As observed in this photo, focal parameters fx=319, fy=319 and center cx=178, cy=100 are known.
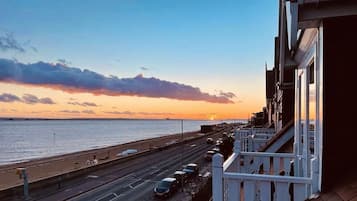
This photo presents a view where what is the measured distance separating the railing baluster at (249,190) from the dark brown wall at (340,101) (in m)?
0.75

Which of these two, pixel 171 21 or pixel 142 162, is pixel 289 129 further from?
pixel 142 162

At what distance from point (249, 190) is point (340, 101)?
1295 mm

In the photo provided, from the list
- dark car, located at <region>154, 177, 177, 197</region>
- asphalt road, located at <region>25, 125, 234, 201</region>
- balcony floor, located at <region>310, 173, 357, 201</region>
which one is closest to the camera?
balcony floor, located at <region>310, 173, 357, 201</region>

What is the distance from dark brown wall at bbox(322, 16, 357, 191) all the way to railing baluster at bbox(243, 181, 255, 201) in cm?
75

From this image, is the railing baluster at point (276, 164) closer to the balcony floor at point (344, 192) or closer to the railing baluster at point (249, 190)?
the railing baluster at point (249, 190)

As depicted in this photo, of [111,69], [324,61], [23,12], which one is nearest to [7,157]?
[111,69]

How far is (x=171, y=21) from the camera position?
27141mm

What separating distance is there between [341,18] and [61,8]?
29.8 meters

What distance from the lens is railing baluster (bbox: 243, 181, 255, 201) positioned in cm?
338

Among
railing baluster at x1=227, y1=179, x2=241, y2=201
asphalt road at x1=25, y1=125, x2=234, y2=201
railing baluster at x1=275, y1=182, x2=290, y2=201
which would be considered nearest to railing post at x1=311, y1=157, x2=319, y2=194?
railing baluster at x1=275, y1=182, x2=290, y2=201

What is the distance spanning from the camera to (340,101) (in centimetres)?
290

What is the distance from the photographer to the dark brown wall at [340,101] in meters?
2.88

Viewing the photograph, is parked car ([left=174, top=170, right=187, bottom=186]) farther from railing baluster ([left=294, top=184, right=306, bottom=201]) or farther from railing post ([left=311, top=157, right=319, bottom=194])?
railing post ([left=311, top=157, right=319, bottom=194])

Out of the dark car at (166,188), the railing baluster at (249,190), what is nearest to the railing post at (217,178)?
the railing baluster at (249,190)
